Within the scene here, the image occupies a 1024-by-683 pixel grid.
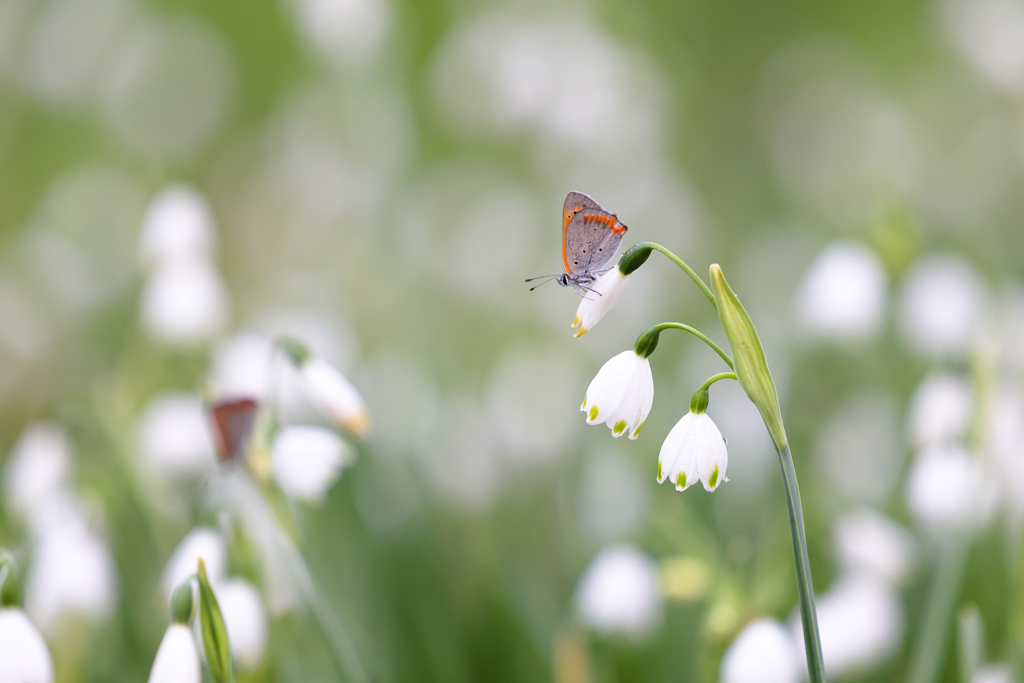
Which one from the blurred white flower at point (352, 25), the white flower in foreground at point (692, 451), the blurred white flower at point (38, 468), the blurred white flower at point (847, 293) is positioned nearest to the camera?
the white flower in foreground at point (692, 451)

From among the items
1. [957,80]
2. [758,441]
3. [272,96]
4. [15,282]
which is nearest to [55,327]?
[15,282]

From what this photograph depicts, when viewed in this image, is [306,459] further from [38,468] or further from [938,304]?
[938,304]

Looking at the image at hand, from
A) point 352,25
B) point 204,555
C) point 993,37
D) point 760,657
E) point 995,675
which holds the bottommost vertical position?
point 995,675

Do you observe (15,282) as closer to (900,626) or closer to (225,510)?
(225,510)

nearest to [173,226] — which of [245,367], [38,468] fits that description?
[245,367]

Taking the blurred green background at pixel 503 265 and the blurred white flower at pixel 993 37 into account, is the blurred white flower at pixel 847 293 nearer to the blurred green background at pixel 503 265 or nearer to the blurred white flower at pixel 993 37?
the blurred green background at pixel 503 265

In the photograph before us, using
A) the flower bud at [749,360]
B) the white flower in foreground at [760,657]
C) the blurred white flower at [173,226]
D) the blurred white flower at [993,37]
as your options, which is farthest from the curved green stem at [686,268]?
the blurred white flower at [993,37]

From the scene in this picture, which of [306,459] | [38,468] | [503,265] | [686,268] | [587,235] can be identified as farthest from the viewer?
[503,265]
